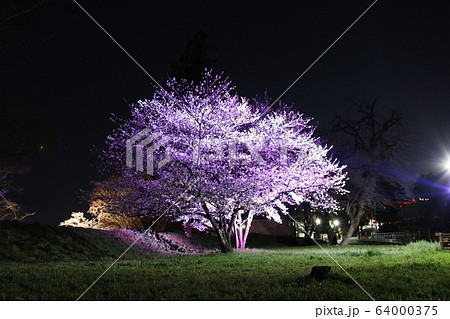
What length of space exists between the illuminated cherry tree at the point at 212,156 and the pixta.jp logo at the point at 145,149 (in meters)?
0.05

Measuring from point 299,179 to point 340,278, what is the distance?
10.6 meters

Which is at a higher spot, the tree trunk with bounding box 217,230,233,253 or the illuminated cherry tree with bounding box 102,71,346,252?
the illuminated cherry tree with bounding box 102,71,346,252

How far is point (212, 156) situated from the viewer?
17.9 meters

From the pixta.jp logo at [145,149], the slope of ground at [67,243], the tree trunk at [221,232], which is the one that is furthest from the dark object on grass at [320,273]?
the pixta.jp logo at [145,149]

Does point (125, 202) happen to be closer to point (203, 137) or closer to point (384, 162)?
point (203, 137)

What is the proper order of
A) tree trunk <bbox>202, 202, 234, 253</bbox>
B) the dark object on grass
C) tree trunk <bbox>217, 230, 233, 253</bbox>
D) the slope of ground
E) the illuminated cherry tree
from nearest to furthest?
the dark object on grass
the slope of ground
the illuminated cherry tree
tree trunk <bbox>202, 202, 234, 253</bbox>
tree trunk <bbox>217, 230, 233, 253</bbox>

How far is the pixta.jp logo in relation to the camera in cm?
1814

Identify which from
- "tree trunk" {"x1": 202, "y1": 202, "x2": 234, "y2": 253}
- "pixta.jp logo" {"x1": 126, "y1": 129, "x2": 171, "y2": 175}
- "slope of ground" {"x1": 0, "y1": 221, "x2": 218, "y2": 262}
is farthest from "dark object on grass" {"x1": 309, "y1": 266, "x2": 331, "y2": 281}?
"pixta.jp logo" {"x1": 126, "y1": 129, "x2": 171, "y2": 175}

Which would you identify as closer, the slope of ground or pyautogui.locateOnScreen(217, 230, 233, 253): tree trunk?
the slope of ground

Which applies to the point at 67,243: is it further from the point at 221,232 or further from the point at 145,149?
the point at 221,232

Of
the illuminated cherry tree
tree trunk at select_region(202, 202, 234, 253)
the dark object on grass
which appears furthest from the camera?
tree trunk at select_region(202, 202, 234, 253)

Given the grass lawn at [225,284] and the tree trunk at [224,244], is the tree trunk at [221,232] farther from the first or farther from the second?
the grass lawn at [225,284]

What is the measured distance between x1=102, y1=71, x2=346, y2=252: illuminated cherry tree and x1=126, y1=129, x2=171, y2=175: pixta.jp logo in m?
0.05

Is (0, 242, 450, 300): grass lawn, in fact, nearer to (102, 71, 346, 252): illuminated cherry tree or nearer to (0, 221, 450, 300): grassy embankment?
(0, 221, 450, 300): grassy embankment
